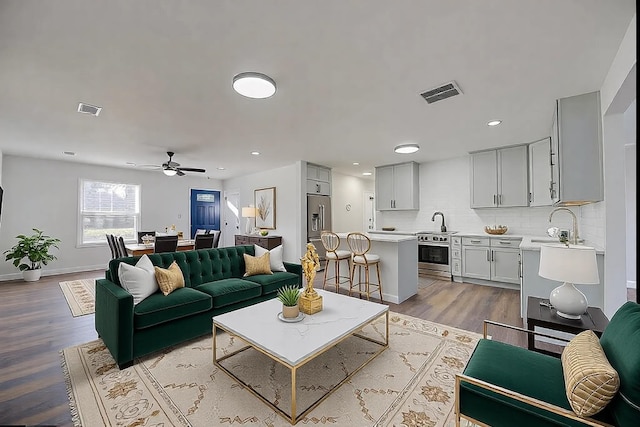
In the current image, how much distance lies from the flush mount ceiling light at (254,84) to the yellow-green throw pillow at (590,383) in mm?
2715

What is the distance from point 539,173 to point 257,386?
523 centimetres

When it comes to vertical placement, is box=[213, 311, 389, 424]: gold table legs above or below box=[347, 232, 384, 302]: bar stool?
below

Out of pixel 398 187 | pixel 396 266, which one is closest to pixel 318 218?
pixel 398 187

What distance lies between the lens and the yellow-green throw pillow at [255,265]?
3621 millimetres

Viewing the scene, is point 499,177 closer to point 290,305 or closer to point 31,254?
point 290,305

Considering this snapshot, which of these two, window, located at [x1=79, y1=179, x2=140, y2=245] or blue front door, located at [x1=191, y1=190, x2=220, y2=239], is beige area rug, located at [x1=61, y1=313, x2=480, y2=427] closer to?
window, located at [x1=79, y1=179, x2=140, y2=245]

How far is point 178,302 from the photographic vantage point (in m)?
2.60

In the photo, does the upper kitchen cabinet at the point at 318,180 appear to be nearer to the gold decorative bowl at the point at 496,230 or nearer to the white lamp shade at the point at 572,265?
the gold decorative bowl at the point at 496,230

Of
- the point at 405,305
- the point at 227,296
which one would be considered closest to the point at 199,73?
the point at 227,296

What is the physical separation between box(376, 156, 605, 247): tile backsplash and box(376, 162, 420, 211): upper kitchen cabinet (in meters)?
0.25

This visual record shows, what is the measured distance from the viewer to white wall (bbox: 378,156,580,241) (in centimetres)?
500

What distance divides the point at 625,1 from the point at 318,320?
9.39ft

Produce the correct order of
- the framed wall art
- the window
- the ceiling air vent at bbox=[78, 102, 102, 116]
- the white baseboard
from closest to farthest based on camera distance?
the ceiling air vent at bbox=[78, 102, 102, 116]
the white baseboard
the window
the framed wall art

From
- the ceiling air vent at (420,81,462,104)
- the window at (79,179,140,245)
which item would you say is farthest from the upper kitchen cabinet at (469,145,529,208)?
the window at (79,179,140,245)
